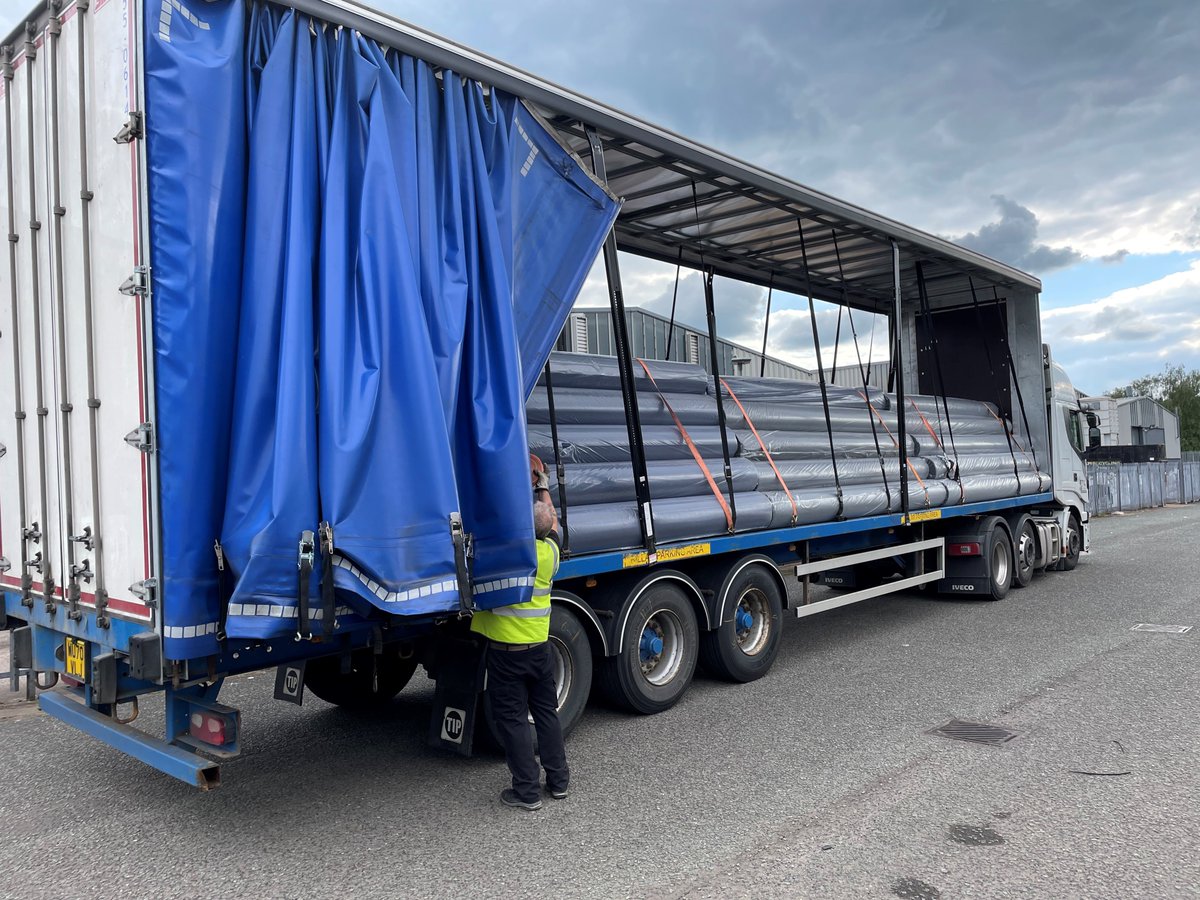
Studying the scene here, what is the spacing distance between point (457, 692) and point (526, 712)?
0.61m

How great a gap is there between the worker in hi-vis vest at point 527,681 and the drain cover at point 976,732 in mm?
2530

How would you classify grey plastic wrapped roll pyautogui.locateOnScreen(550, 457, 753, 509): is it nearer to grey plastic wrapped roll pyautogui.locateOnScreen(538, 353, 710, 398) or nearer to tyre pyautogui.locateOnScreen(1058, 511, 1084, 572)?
grey plastic wrapped roll pyautogui.locateOnScreen(538, 353, 710, 398)

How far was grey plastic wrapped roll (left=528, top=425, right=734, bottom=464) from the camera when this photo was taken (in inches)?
234

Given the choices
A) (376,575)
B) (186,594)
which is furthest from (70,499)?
(376,575)

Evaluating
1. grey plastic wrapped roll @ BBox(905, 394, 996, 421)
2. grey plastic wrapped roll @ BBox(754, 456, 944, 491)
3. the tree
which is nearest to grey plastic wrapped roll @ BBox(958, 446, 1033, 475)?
grey plastic wrapped roll @ BBox(905, 394, 996, 421)

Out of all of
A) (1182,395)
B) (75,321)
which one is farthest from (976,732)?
(1182,395)

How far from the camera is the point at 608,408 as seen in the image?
6.61 metres

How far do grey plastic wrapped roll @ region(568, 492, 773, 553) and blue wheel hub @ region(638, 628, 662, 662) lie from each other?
0.68 m

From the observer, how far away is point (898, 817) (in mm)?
4371

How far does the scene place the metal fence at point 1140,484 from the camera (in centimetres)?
2838

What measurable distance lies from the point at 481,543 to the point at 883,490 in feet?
18.2

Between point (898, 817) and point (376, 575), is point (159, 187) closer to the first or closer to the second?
point (376, 575)

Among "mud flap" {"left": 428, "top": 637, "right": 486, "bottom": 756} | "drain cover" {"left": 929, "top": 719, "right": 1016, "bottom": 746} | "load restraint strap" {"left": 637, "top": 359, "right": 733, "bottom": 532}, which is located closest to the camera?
"mud flap" {"left": 428, "top": 637, "right": 486, "bottom": 756}

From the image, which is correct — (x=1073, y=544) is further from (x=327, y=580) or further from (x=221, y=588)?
(x=221, y=588)
